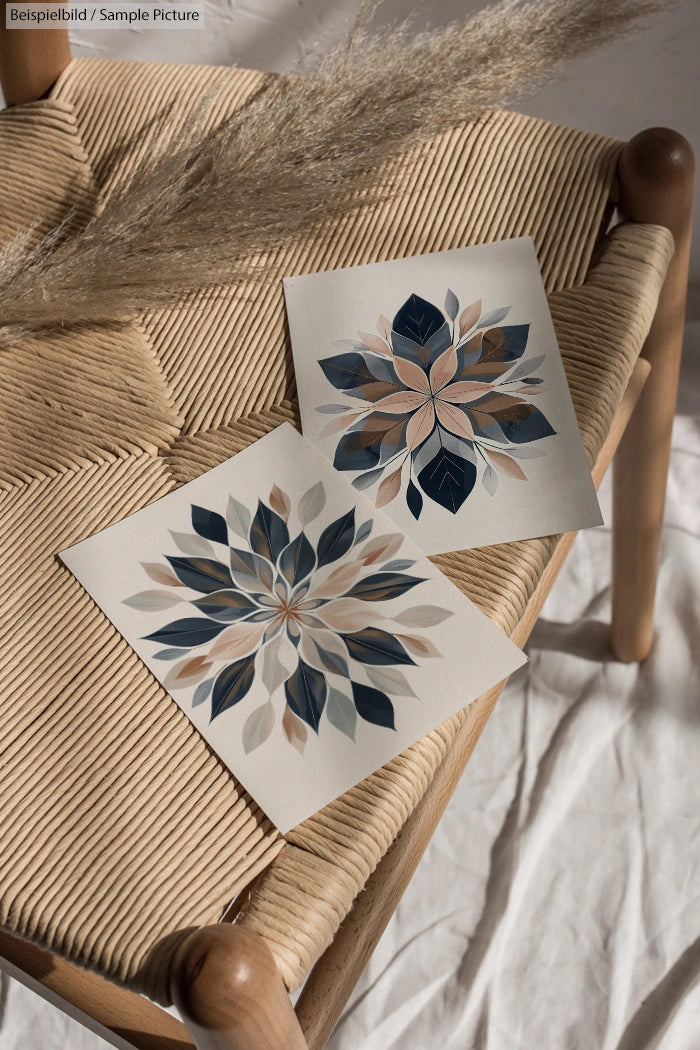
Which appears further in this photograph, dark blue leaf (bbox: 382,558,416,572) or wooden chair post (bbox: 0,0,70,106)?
wooden chair post (bbox: 0,0,70,106)

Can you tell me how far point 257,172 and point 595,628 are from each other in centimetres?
69

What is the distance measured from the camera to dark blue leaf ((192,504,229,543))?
510 mm

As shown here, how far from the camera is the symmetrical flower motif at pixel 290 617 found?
17.9 inches

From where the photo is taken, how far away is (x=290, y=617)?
48cm

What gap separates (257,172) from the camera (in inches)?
22.3

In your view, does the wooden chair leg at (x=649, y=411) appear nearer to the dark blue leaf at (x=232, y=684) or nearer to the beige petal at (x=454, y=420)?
the beige petal at (x=454, y=420)

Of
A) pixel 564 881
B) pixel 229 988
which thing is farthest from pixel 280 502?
pixel 564 881

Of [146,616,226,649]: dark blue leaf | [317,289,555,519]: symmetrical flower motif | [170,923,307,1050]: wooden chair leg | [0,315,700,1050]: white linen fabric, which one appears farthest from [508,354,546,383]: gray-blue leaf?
[0,315,700,1050]: white linen fabric

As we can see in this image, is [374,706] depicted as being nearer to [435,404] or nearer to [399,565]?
[399,565]

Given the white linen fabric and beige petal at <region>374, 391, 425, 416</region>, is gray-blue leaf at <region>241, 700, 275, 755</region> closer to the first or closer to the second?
beige petal at <region>374, 391, 425, 416</region>

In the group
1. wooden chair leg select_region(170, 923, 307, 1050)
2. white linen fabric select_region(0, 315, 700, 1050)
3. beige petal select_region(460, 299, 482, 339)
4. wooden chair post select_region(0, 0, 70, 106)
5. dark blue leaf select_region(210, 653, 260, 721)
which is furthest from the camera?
white linen fabric select_region(0, 315, 700, 1050)

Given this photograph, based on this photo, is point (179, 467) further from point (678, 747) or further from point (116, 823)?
point (678, 747)

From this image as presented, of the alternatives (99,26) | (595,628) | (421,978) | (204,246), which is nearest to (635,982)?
(421,978)

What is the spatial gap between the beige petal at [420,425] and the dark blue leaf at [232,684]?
151 millimetres
